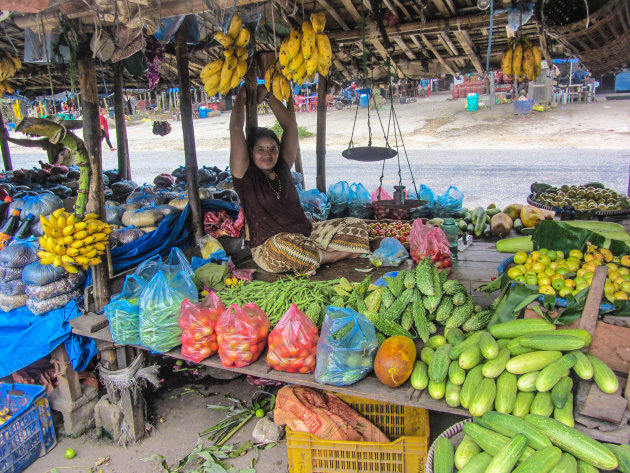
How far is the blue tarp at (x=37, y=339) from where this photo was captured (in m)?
3.23

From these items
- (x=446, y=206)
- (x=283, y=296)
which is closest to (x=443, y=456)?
(x=283, y=296)

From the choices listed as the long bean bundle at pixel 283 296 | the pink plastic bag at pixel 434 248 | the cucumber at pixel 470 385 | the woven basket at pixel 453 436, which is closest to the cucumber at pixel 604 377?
the cucumber at pixel 470 385

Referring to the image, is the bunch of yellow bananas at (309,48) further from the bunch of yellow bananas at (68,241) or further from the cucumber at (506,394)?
the cucumber at (506,394)

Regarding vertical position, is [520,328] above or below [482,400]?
above

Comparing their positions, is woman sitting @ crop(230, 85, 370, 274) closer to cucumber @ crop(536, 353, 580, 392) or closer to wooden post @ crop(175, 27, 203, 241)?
wooden post @ crop(175, 27, 203, 241)

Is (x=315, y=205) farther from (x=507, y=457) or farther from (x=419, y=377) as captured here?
(x=507, y=457)

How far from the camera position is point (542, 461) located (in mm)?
1568

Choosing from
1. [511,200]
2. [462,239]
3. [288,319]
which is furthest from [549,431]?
[511,200]

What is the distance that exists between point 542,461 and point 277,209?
9.98 feet

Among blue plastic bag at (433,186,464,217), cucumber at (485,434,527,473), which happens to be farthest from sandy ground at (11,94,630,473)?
blue plastic bag at (433,186,464,217)

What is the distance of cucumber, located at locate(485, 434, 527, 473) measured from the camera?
1.59 metres

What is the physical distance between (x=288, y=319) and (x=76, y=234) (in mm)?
1506

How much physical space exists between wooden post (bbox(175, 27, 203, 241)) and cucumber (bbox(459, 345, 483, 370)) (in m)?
3.07

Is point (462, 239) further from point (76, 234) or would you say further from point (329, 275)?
point (76, 234)
